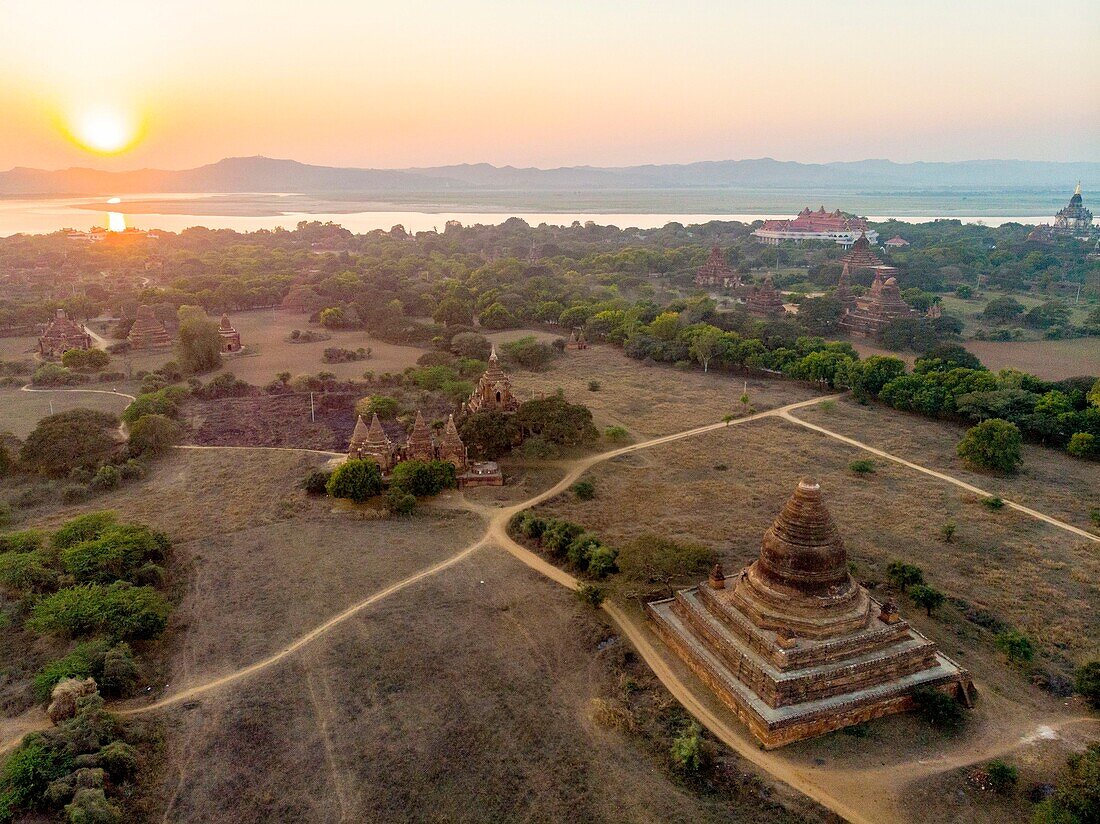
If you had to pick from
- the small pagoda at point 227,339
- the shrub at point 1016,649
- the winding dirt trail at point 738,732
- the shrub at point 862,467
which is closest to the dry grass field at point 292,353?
the small pagoda at point 227,339

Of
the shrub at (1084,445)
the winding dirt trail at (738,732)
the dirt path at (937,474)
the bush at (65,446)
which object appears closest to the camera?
the winding dirt trail at (738,732)

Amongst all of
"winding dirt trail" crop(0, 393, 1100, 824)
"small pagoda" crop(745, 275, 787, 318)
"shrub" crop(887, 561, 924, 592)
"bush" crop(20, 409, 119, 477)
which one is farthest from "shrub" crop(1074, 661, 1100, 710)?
"small pagoda" crop(745, 275, 787, 318)

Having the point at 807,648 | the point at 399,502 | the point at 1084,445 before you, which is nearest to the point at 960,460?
the point at 1084,445

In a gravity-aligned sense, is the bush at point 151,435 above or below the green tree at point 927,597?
above

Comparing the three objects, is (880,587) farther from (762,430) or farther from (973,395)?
(973,395)

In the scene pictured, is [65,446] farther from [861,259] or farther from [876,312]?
[861,259]

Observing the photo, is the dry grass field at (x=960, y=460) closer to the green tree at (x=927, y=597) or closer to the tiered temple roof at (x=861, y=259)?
the green tree at (x=927, y=597)

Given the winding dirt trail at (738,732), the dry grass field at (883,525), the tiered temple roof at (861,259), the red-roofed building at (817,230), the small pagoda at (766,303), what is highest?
the red-roofed building at (817,230)
